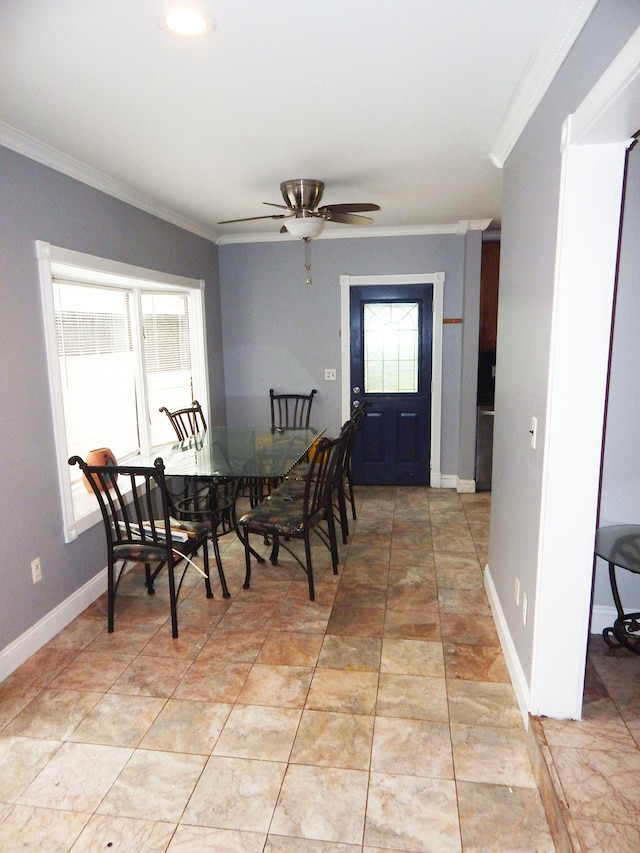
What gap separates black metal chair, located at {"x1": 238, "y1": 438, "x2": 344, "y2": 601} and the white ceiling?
1.61 m

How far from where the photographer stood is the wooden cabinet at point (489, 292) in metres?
5.15

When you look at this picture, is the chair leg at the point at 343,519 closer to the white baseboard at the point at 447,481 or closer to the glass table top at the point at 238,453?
the glass table top at the point at 238,453

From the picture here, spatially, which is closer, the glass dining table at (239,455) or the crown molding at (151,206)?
the crown molding at (151,206)

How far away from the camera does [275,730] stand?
7.25 ft

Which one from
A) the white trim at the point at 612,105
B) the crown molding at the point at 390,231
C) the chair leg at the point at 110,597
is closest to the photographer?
the white trim at the point at 612,105

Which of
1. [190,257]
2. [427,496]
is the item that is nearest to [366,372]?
[427,496]

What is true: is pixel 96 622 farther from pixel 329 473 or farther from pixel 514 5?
pixel 514 5

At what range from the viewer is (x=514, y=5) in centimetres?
163

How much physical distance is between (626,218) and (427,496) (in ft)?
10.7

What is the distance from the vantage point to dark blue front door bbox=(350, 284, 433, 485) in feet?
17.3

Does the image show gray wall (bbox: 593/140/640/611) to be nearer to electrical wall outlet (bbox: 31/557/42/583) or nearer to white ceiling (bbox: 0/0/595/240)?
white ceiling (bbox: 0/0/595/240)

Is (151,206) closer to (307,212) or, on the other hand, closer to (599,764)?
(307,212)

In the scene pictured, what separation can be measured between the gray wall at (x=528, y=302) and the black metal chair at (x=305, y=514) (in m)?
0.98

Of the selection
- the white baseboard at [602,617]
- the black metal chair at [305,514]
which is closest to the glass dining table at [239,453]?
the black metal chair at [305,514]
